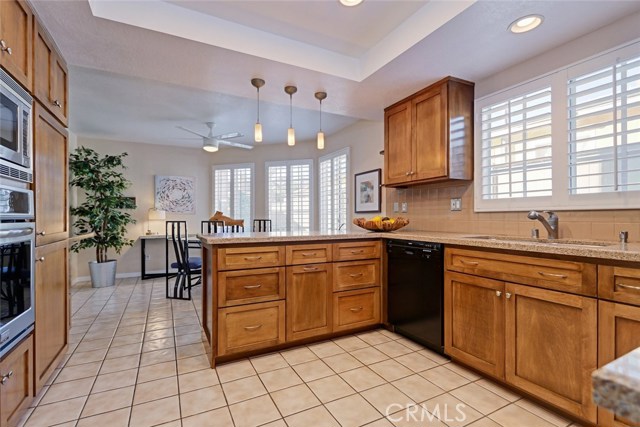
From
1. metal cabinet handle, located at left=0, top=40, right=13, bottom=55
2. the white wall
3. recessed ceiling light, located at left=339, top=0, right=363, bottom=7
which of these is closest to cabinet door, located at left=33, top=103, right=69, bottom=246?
metal cabinet handle, located at left=0, top=40, right=13, bottom=55

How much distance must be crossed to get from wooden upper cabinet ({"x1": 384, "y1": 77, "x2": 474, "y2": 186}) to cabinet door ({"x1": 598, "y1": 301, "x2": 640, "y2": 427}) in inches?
58.3

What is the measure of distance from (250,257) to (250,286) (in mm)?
218

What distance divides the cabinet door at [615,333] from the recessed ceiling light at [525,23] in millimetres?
1671

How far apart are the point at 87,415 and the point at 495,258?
250 centimetres

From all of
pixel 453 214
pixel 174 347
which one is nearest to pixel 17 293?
pixel 174 347

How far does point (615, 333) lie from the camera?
1.42m

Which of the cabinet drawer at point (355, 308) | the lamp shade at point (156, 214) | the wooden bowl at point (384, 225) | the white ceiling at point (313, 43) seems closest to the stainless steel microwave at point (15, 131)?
the white ceiling at point (313, 43)

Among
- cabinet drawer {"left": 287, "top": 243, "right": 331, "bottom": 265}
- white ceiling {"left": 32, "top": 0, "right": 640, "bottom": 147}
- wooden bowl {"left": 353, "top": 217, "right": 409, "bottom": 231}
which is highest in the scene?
white ceiling {"left": 32, "top": 0, "right": 640, "bottom": 147}

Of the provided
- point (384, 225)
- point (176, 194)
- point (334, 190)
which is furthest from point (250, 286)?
point (176, 194)

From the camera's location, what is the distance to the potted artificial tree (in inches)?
181

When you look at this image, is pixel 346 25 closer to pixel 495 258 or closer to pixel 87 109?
pixel 495 258

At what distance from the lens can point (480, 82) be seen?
2.75m

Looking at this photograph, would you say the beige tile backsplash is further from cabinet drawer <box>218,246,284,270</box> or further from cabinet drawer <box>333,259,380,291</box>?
A: cabinet drawer <box>218,246,284,270</box>

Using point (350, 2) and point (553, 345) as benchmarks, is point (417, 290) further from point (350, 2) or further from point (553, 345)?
point (350, 2)
